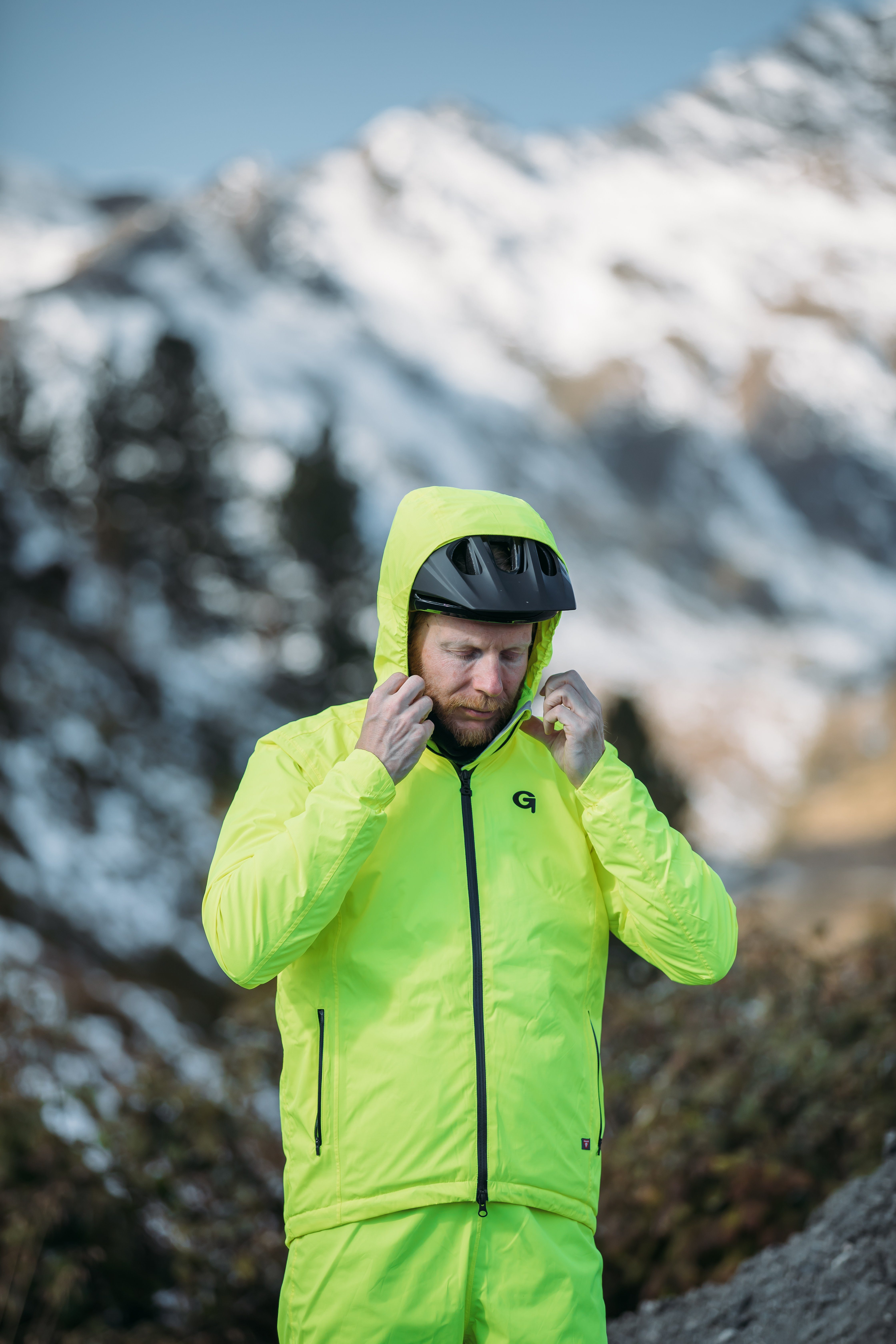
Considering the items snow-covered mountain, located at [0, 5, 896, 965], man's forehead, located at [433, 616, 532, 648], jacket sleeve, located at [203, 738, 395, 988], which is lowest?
jacket sleeve, located at [203, 738, 395, 988]

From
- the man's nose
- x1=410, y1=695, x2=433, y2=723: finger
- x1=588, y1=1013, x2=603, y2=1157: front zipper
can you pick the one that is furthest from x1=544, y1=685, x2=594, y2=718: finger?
x1=588, y1=1013, x2=603, y2=1157: front zipper

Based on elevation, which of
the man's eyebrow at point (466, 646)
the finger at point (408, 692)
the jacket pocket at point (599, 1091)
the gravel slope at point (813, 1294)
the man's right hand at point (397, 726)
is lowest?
the gravel slope at point (813, 1294)

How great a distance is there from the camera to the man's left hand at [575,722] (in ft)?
7.41

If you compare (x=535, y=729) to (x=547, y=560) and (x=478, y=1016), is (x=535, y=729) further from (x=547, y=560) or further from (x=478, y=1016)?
(x=478, y=1016)

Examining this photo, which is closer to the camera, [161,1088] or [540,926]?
[540,926]

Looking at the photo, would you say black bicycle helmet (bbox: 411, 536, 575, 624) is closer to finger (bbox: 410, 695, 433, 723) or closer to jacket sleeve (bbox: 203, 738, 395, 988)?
finger (bbox: 410, 695, 433, 723)

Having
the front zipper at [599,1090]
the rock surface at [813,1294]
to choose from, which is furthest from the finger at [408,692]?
the rock surface at [813,1294]

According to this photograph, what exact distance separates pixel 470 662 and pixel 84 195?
9863 centimetres

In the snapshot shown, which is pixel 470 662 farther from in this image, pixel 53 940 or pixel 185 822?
pixel 185 822

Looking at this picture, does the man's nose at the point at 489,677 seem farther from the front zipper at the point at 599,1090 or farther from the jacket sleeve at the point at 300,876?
the front zipper at the point at 599,1090

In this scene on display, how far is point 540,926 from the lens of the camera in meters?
2.25

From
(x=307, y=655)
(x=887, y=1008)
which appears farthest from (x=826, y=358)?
(x=887, y=1008)

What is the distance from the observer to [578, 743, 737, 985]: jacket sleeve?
221cm

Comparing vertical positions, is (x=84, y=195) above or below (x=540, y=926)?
above
